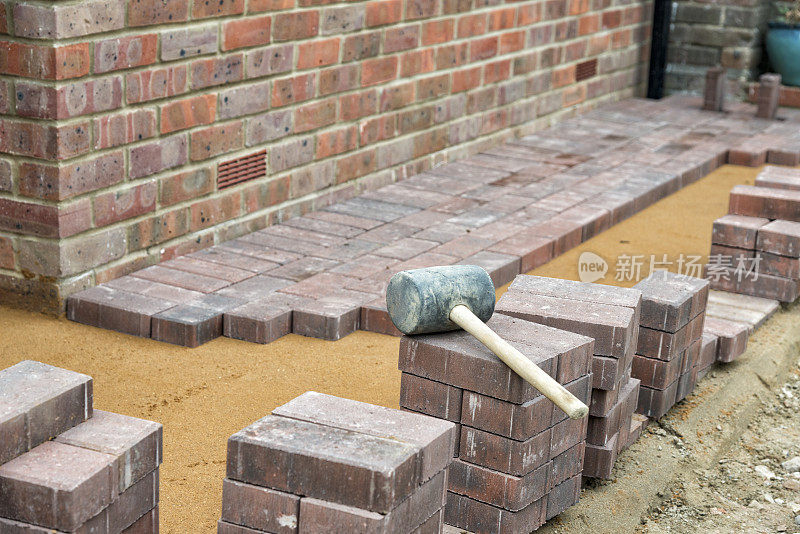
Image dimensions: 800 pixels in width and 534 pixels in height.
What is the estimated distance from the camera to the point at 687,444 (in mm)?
4809

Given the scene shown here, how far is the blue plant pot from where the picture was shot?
1210 centimetres

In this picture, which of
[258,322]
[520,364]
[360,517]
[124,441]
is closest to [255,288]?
[258,322]

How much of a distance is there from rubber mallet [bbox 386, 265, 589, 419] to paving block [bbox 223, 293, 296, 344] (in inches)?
66.2

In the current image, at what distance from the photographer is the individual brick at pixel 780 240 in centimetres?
631

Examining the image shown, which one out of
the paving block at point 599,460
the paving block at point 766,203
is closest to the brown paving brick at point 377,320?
the paving block at point 599,460

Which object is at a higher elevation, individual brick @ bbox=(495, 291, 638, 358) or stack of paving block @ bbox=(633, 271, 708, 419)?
individual brick @ bbox=(495, 291, 638, 358)

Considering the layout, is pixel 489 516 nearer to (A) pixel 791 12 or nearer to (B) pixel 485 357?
(B) pixel 485 357

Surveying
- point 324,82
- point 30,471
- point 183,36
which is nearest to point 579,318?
point 30,471

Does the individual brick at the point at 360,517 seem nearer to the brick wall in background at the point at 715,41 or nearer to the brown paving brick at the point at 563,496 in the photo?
the brown paving brick at the point at 563,496

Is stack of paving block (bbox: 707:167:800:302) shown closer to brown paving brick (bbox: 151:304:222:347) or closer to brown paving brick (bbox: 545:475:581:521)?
brown paving brick (bbox: 545:475:581:521)

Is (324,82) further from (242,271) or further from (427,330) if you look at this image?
(427,330)

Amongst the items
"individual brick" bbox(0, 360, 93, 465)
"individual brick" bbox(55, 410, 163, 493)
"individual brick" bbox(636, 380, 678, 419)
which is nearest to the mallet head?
"individual brick" bbox(55, 410, 163, 493)

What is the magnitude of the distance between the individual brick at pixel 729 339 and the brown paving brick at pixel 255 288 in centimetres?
230

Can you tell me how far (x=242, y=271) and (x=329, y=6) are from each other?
2025 mm
